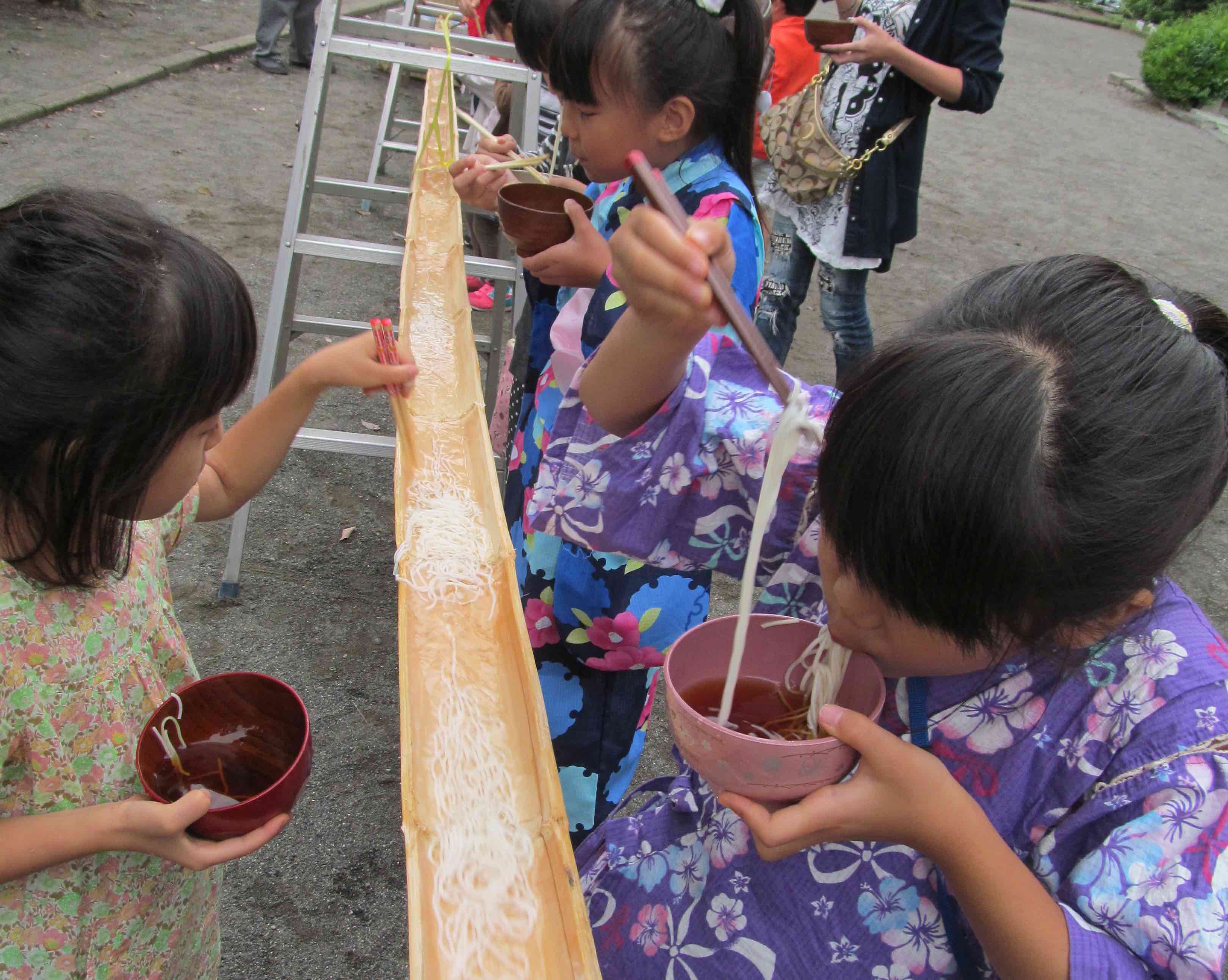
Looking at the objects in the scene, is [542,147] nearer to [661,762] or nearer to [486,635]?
[661,762]

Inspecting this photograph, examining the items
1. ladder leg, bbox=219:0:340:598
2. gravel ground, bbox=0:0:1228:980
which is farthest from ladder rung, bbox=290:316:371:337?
gravel ground, bbox=0:0:1228:980

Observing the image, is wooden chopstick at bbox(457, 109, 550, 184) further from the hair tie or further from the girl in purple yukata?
the hair tie

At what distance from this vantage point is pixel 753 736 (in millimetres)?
999

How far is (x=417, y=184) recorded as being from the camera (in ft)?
10.5

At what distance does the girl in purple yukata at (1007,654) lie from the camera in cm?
90

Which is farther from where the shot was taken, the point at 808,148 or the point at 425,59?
the point at 808,148

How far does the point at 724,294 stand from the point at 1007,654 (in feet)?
1.66

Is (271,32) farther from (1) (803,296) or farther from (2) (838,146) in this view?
(2) (838,146)

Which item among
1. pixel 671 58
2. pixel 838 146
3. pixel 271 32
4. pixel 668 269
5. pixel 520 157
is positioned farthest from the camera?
pixel 271 32

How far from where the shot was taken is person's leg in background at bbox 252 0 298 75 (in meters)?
8.70

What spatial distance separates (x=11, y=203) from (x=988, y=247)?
7.60 metres

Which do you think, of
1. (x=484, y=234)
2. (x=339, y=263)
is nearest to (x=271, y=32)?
(x=339, y=263)

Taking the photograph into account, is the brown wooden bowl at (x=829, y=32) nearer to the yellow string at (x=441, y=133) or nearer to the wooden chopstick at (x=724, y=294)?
the yellow string at (x=441, y=133)

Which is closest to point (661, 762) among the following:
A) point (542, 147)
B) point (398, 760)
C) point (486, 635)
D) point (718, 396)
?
point (398, 760)
